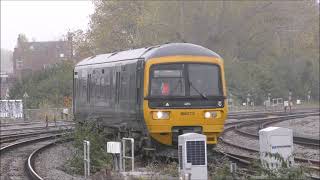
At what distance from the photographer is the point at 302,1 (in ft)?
207

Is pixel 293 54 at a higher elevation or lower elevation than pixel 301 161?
higher

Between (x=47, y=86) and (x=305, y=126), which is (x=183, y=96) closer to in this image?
(x=305, y=126)

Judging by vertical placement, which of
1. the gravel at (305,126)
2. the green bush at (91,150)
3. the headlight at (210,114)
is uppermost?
the headlight at (210,114)

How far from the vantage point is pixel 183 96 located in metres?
16.2

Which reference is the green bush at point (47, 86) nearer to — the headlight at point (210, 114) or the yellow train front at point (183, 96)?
the yellow train front at point (183, 96)

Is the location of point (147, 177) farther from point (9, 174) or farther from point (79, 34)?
point (79, 34)

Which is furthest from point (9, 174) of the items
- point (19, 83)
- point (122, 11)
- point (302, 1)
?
point (302, 1)

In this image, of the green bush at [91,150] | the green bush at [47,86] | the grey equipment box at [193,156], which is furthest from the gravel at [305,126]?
the green bush at [47,86]

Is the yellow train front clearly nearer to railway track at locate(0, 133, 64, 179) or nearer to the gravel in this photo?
railway track at locate(0, 133, 64, 179)

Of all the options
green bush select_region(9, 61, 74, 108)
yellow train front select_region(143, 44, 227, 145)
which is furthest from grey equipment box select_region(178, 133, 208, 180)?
green bush select_region(9, 61, 74, 108)

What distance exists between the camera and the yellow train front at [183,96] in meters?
16.1

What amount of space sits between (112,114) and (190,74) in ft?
11.6

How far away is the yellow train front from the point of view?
16.1 metres

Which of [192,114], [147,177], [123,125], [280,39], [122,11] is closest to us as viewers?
A: [147,177]
